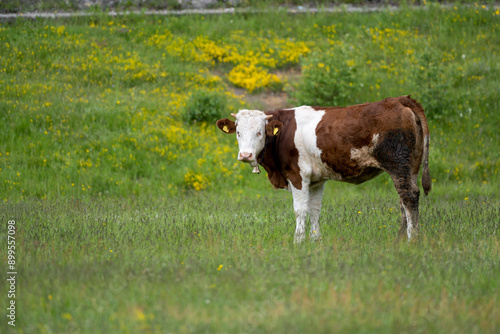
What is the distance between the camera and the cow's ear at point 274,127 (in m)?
7.89

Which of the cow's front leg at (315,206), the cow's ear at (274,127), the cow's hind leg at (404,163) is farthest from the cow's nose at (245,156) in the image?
the cow's hind leg at (404,163)

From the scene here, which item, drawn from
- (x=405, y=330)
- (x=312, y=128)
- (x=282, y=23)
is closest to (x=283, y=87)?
(x=282, y=23)

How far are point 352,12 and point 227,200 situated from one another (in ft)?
39.9

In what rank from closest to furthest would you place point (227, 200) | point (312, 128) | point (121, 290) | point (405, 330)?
1. point (405, 330)
2. point (121, 290)
3. point (312, 128)
4. point (227, 200)

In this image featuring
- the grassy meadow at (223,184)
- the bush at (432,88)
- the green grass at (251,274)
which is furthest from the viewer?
the bush at (432,88)

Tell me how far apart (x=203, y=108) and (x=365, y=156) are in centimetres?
857

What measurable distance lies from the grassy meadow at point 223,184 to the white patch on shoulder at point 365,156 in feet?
3.59

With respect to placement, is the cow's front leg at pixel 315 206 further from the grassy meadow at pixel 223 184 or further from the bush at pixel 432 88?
the bush at pixel 432 88

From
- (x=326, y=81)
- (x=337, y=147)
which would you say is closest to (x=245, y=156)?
(x=337, y=147)

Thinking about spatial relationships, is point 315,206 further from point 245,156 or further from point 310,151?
point 245,156

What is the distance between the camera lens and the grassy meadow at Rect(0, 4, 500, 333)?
188 inches

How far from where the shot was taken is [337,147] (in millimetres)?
7703

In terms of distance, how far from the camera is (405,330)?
422 centimetres

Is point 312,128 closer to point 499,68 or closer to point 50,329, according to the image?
point 50,329
